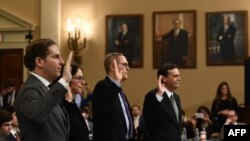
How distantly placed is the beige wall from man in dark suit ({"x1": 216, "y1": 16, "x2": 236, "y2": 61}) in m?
0.24

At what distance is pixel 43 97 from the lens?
2.63m

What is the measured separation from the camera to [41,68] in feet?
9.40

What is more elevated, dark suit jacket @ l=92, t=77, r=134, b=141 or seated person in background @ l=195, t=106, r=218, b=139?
dark suit jacket @ l=92, t=77, r=134, b=141

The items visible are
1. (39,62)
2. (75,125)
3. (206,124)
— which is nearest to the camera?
(39,62)

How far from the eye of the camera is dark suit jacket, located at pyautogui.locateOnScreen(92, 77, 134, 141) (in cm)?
398

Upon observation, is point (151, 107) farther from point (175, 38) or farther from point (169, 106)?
point (175, 38)

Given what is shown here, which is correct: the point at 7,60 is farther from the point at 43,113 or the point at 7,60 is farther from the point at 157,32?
the point at 43,113

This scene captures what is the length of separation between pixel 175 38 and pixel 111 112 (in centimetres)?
690

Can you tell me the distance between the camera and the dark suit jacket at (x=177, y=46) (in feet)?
35.0

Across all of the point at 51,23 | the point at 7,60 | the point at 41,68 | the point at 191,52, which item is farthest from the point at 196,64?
the point at 41,68

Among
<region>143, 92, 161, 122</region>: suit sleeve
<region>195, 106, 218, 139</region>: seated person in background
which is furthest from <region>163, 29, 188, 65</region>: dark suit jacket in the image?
<region>143, 92, 161, 122</region>: suit sleeve

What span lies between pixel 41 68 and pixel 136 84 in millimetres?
8159

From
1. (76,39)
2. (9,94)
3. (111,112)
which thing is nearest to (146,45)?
(76,39)

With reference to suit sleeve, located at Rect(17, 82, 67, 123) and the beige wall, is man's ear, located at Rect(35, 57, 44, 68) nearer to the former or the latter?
suit sleeve, located at Rect(17, 82, 67, 123)
